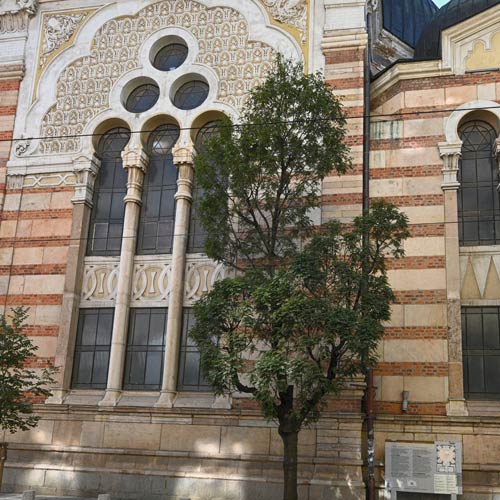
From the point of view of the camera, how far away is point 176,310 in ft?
58.3

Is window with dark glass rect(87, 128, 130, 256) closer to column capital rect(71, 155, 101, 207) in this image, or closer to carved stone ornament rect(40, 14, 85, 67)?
column capital rect(71, 155, 101, 207)

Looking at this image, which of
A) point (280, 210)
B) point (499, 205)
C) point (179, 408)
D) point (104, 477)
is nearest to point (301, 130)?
point (280, 210)

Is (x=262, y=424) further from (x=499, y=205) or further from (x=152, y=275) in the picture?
(x=499, y=205)

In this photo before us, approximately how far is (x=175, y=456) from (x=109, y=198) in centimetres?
697

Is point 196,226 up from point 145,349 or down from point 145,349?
up

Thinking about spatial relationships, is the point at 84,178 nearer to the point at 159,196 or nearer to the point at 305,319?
the point at 159,196

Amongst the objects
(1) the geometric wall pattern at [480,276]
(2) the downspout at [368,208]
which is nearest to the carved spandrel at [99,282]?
(2) the downspout at [368,208]

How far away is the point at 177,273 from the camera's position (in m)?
18.0

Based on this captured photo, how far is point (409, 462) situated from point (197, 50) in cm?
1164

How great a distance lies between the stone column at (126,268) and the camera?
57.9ft

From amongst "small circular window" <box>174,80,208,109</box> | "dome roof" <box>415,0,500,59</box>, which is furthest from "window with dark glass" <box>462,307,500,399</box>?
"small circular window" <box>174,80,208,109</box>

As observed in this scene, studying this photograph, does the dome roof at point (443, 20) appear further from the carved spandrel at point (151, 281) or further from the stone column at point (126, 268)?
the carved spandrel at point (151, 281)

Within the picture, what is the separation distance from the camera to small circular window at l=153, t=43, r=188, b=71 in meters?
20.0

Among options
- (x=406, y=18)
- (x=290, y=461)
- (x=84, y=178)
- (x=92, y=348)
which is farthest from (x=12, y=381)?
(x=406, y=18)
